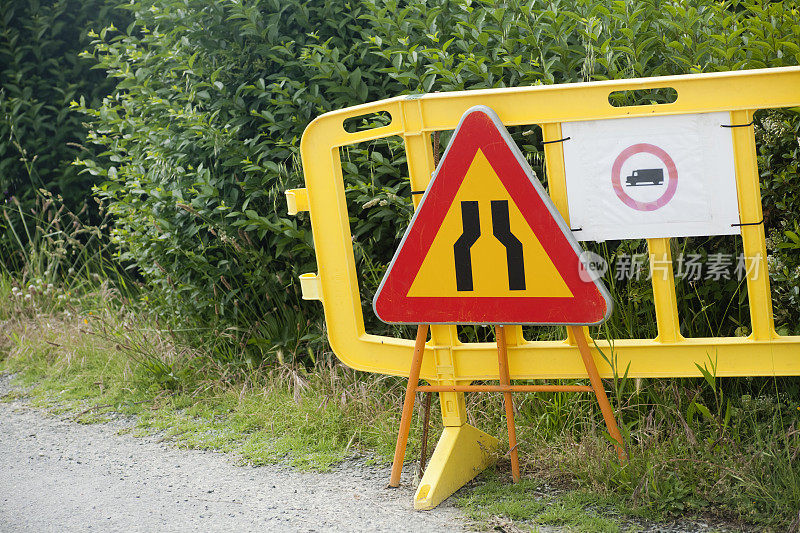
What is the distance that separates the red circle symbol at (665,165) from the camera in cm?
300

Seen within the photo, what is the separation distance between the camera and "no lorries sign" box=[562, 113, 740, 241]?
297cm

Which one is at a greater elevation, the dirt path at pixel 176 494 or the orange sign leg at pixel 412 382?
the orange sign leg at pixel 412 382

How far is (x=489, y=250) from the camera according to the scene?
313 cm

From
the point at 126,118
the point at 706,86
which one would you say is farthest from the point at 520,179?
the point at 126,118

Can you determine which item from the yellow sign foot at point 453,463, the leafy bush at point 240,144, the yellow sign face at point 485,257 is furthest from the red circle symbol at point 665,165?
the leafy bush at point 240,144

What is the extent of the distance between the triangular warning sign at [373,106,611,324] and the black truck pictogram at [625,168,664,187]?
0.98ft

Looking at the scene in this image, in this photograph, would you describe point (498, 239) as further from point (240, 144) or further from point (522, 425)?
point (240, 144)

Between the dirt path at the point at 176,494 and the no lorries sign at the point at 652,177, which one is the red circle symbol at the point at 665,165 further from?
the dirt path at the point at 176,494

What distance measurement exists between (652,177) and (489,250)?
0.65 m

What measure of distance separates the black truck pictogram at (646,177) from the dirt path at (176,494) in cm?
141

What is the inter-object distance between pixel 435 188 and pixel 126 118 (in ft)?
10.4

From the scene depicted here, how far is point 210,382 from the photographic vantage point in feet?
15.8

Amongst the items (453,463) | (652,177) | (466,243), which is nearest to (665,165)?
(652,177)

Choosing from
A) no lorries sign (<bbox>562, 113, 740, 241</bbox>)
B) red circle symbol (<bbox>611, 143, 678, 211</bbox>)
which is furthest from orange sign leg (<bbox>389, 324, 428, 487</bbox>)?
red circle symbol (<bbox>611, 143, 678, 211</bbox>)
